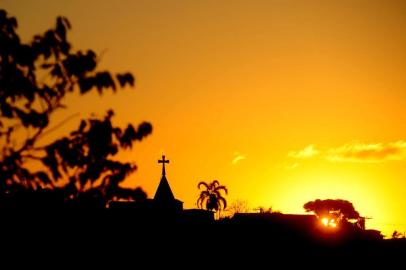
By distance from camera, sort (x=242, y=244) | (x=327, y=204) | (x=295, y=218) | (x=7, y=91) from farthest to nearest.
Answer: (x=327, y=204)
(x=295, y=218)
(x=242, y=244)
(x=7, y=91)

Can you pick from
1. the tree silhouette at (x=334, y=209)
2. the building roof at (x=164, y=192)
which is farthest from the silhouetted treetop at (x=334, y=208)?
the building roof at (x=164, y=192)

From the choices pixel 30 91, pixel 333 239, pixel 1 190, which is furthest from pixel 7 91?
pixel 333 239

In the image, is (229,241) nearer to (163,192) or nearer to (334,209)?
(163,192)

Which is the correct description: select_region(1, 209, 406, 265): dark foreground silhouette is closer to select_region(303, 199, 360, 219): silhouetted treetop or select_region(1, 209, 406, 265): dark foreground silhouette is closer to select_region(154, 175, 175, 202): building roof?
select_region(154, 175, 175, 202): building roof

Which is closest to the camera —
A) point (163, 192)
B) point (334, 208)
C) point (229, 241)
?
point (229, 241)

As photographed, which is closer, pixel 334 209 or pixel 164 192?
pixel 164 192

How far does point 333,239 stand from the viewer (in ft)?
137

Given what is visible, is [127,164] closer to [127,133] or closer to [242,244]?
[127,133]

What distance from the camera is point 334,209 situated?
130 meters

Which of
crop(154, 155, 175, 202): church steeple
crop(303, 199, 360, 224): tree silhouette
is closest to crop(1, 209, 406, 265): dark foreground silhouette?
crop(154, 155, 175, 202): church steeple

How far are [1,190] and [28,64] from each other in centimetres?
188

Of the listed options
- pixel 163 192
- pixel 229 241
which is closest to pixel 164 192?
pixel 163 192

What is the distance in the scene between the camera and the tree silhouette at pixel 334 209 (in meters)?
128

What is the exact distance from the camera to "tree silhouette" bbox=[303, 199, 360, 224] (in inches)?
5044
